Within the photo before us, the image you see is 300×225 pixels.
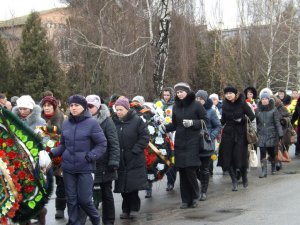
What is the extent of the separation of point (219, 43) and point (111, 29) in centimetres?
1556

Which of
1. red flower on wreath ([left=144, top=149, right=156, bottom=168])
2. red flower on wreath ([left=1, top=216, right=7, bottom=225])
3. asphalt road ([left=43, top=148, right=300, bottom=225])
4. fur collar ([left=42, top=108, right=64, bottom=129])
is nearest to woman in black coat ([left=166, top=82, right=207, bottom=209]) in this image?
asphalt road ([left=43, top=148, right=300, bottom=225])

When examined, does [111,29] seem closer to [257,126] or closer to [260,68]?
[257,126]

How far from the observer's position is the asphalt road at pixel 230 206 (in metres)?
8.20

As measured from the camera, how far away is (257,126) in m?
12.3

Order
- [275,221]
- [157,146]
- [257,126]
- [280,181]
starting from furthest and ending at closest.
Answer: [257,126]
[280,181]
[157,146]
[275,221]

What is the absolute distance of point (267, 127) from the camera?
12016 millimetres

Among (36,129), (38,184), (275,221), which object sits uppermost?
(36,129)

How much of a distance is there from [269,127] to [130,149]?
449 centimetres

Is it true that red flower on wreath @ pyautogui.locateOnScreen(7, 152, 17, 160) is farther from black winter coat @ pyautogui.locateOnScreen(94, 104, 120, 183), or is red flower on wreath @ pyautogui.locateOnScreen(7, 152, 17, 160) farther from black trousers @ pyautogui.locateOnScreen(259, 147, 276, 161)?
black trousers @ pyautogui.locateOnScreen(259, 147, 276, 161)

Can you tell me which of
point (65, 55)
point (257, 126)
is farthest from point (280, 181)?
point (65, 55)

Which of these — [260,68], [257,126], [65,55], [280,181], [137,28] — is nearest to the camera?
[280,181]

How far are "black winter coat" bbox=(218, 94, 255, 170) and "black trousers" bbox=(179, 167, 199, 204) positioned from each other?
163cm

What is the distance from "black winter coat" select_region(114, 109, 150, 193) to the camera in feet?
27.4

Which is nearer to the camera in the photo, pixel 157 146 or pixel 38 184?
pixel 38 184
